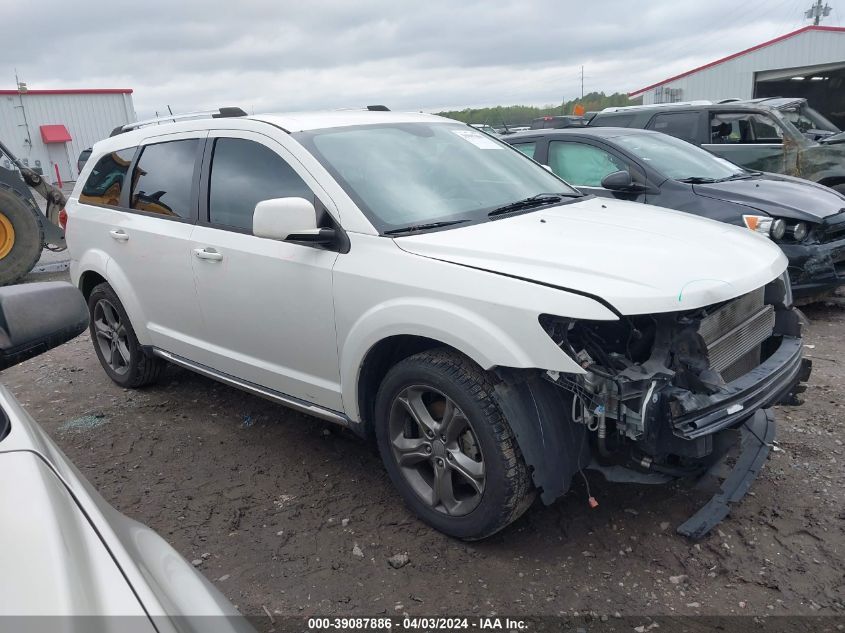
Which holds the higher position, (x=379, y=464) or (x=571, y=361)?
(x=571, y=361)

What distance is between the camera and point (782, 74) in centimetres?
2264

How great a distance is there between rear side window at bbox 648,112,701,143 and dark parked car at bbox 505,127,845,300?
7.52 feet

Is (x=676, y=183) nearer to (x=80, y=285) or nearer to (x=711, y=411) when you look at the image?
(x=711, y=411)

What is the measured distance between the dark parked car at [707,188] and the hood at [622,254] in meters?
2.25

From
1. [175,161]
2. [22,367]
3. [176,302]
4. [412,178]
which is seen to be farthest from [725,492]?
[22,367]

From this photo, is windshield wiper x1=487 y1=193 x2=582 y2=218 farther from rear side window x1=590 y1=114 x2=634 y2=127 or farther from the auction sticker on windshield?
rear side window x1=590 y1=114 x2=634 y2=127

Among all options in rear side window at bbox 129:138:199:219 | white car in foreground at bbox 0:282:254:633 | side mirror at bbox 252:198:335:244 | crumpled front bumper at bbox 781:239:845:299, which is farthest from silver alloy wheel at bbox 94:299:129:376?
crumpled front bumper at bbox 781:239:845:299

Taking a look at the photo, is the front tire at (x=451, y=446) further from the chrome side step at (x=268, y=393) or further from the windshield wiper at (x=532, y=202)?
the windshield wiper at (x=532, y=202)

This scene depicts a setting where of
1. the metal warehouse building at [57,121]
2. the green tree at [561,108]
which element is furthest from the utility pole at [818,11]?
the metal warehouse building at [57,121]

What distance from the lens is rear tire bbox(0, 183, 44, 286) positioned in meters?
9.41

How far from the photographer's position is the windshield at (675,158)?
6.22 metres

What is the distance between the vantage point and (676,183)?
5973mm

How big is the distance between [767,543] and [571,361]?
1.30m

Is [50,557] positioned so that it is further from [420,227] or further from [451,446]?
[420,227]
